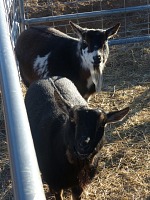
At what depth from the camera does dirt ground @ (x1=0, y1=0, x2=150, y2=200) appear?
4672mm

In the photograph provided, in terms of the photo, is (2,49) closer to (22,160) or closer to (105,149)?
(22,160)

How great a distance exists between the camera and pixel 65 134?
3.85m

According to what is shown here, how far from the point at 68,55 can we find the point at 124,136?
1238 mm

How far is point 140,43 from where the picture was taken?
824 cm

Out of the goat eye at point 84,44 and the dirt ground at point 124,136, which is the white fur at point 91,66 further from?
the dirt ground at point 124,136

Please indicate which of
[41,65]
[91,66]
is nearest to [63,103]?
[91,66]

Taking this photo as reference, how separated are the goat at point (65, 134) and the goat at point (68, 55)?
1076 mm

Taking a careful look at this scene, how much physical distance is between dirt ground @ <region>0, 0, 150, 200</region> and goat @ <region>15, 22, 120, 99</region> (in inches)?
26.2

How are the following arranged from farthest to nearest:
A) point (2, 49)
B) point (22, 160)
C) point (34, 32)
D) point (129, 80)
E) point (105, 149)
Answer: point (129, 80) < point (34, 32) < point (105, 149) < point (2, 49) < point (22, 160)

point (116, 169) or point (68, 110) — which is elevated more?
point (68, 110)

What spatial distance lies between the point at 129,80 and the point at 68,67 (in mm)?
1630

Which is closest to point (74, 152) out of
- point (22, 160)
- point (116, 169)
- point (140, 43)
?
point (116, 169)

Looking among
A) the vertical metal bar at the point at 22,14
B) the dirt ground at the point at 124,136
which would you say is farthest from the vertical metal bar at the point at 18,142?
the vertical metal bar at the point at 22,14

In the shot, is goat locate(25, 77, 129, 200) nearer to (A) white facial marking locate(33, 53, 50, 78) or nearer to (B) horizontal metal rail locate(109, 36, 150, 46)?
(A) white facial marking locate(33, 53, 50, 78)
